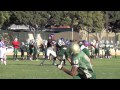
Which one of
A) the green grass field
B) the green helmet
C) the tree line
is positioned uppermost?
the tree line

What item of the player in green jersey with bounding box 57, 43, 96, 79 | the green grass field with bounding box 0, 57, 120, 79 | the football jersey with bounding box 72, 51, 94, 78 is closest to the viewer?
the player in green jersey with bounding box 57, 43, 96, 79

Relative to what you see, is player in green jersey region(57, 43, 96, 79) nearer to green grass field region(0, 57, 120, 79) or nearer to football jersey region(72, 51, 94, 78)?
football jersey region(72, 51, 94, 78)

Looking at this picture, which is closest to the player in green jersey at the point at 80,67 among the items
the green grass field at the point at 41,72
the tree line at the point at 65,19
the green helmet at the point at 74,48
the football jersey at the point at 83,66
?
the football jersey at the point at 83,66

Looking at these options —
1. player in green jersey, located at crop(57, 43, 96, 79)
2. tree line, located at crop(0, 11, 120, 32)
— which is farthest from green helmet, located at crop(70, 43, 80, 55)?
tree line, located at crop(0, 11, 120, 32)

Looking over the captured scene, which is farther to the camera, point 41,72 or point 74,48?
point 41,72

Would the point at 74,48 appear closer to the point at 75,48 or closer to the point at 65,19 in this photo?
the point at 75,48

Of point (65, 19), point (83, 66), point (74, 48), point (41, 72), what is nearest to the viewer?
point (74, 48)

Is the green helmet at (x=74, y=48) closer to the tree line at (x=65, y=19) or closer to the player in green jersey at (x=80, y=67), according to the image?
the player in green jersey at (x=80, y=67)

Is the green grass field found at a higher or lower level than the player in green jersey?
lower

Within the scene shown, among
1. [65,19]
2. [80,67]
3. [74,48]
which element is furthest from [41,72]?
[65,19]

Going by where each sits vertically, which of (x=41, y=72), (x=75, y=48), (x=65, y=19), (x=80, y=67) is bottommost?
(x=41, y=72)
